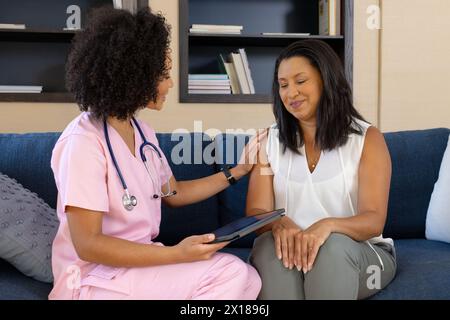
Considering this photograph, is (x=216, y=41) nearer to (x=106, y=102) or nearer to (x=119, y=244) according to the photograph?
(x=106, y=102)

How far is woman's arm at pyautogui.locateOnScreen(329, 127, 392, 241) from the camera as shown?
149 centimetres

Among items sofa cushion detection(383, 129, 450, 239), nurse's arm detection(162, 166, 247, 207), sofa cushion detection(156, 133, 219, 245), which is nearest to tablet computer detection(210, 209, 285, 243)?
nurse's arm detection(162, 166, 247, 207)

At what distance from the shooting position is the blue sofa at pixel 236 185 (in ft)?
6.22

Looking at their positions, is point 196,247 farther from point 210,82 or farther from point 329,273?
point 210,82

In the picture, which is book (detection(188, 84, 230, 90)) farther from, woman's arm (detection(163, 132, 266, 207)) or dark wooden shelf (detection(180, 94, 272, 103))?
woman's arm (detection(163, 132, 266, 207))

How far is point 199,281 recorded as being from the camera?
4.22 ft

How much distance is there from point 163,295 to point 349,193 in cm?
62

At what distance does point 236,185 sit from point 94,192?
827 mm

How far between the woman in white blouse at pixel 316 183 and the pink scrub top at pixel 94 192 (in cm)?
33

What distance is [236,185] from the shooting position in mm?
2037

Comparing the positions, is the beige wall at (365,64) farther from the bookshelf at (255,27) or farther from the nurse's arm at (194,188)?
the nurse's arm at (194,188)

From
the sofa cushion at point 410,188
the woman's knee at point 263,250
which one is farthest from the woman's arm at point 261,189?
the sofa cushion at point 410,188

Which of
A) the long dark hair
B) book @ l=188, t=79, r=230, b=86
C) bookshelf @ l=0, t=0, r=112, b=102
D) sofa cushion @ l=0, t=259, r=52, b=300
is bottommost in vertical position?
sofa cushion @ l=0, t=259, r=52, b=300

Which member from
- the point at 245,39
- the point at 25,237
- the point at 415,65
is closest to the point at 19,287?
the point at 25,237
